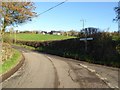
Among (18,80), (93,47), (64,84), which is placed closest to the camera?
(64,84)

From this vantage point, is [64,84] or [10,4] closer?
[64,84]

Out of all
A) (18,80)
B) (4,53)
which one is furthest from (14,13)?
(18,80)

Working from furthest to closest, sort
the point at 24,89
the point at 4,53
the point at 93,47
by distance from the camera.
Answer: the point at 93,47
the point at 4,53
the point at 24,89

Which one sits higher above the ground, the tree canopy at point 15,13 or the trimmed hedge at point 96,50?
the tree canopy at point 15,13

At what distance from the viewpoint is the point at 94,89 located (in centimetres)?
1288

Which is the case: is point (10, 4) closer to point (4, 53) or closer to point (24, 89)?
point (4, 53)

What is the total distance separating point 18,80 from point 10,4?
61.4ft

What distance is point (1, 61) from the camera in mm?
22625

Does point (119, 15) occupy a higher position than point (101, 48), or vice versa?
point (119, 15)

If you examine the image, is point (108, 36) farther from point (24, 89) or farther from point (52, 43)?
point (24, 89)

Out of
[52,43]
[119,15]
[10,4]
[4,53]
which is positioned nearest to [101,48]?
[119,15]

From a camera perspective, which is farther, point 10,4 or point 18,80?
point 10,4

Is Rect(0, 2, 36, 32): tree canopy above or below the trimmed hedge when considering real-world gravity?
above

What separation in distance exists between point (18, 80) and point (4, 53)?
901 centimetres
